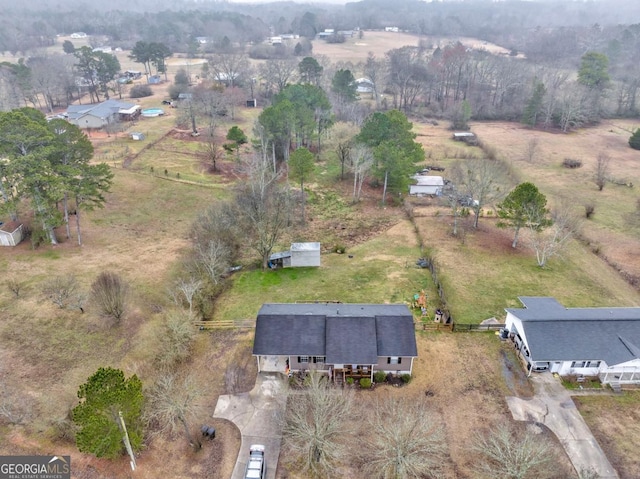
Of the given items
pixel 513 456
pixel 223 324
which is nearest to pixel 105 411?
pixel 223 324

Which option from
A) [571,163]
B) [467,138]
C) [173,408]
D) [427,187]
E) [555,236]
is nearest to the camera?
[173,408]

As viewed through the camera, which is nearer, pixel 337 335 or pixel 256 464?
pixel 256 464

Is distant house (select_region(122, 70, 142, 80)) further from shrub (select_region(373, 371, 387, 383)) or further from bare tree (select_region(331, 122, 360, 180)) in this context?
shrub (select_region(373, 371, 387, 383))

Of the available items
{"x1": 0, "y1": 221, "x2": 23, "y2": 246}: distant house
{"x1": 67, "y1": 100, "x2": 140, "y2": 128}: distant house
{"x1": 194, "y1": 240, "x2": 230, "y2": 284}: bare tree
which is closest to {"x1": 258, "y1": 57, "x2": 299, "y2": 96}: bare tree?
{"x1": 67, "y1": 100, "x2": 140, "y2": 128}: distant house

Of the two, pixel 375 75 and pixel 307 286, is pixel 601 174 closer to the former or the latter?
pixel 307 286

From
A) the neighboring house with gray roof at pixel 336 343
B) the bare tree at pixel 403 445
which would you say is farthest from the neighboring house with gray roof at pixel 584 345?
the bare tree at pixel 403 445

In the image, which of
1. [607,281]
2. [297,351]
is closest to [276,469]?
[297,351]
